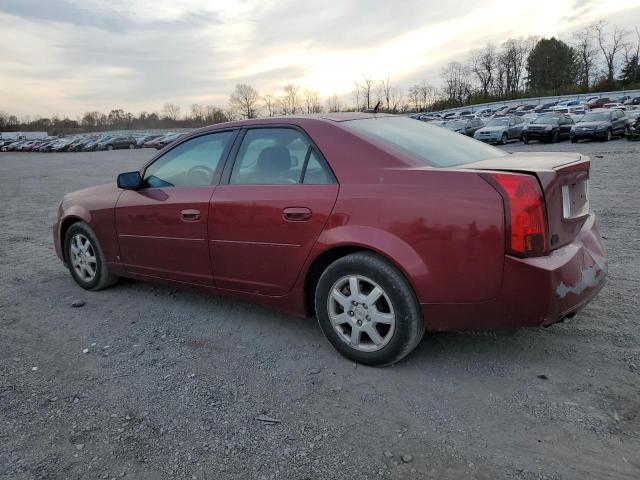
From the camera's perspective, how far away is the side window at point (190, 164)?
3.92 meters

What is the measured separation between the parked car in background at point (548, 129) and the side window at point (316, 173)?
86.0 feet

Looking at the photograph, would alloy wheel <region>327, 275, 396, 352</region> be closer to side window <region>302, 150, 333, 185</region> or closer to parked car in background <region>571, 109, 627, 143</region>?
side window <region>302, 150, 333, 185</region>

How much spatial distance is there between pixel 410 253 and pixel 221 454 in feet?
4.74

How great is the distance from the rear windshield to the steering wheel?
3.78 ft

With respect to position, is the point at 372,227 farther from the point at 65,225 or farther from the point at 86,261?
the point at 65,225

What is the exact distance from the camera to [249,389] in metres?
3.03

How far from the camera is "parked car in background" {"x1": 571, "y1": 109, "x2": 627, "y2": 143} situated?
2433 cm

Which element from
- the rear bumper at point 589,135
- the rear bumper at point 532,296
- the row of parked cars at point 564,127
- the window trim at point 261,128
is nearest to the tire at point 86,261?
the window trim at point 261,128

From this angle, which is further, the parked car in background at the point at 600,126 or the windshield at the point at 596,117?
the windshield at the point at 596,117

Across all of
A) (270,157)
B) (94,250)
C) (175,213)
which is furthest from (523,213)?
(94,250)

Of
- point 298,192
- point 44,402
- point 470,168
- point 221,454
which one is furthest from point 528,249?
point 44,402

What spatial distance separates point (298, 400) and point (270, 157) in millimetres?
1688

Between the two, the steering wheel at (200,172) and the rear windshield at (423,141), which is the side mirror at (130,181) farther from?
the rear windshield at (423,141)

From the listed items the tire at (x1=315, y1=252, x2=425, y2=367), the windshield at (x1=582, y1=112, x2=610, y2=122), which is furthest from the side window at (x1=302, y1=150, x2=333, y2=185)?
the windshield at (x1=582, y1=112, x2=610, y2=122)
